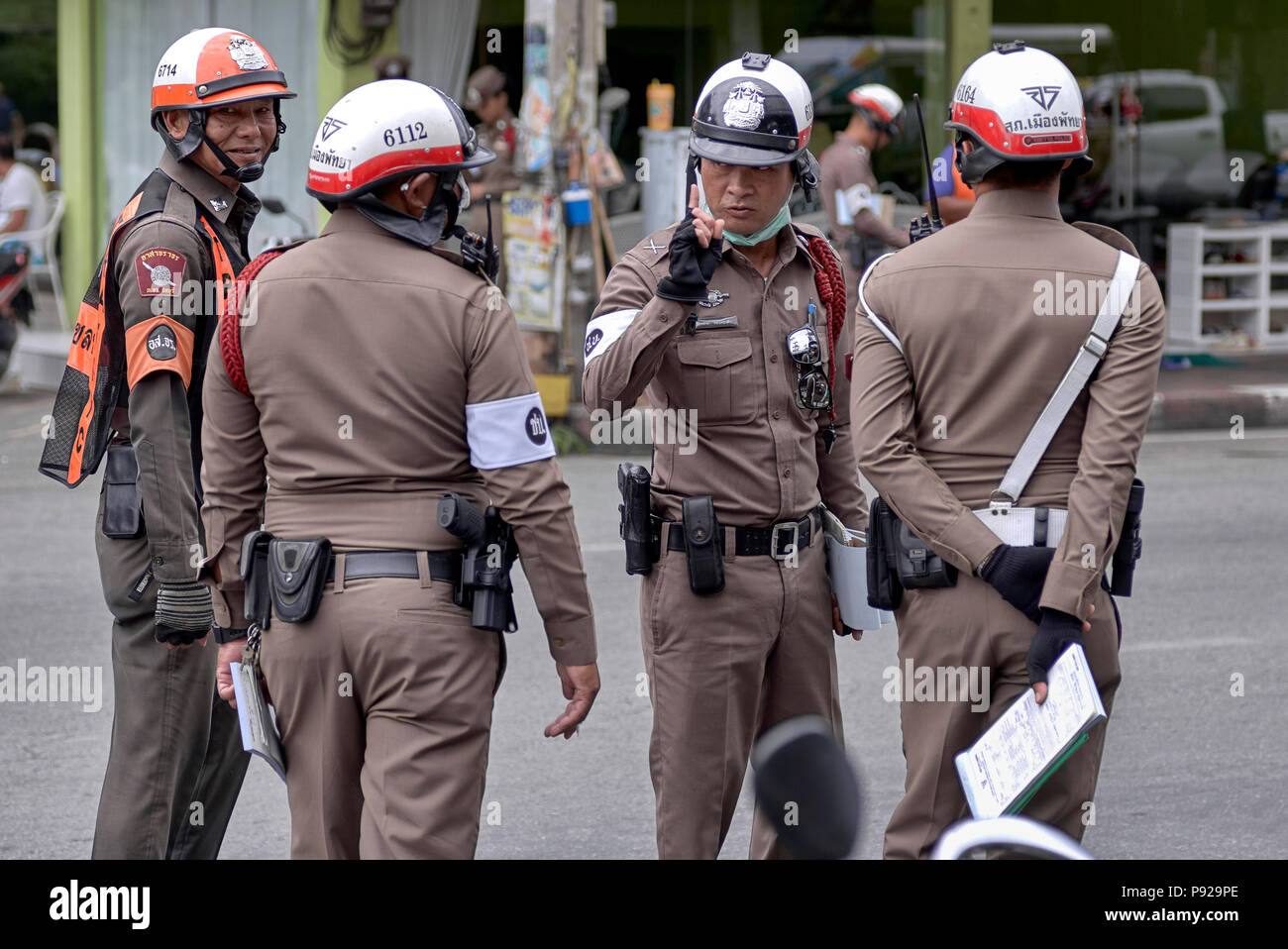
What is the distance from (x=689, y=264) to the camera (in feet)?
11.1

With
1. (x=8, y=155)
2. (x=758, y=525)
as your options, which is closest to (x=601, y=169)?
(x=8, y=155)

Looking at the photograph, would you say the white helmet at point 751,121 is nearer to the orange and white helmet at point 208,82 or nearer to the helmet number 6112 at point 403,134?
the helmet number 6112 at point 403,134

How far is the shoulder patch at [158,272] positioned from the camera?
375cm

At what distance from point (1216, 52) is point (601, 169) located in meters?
7.82

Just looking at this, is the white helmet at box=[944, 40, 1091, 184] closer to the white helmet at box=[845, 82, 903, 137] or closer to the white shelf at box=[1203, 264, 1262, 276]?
the white helmet at box=[845, 82, 903, 137]

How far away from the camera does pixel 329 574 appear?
10.4 ft

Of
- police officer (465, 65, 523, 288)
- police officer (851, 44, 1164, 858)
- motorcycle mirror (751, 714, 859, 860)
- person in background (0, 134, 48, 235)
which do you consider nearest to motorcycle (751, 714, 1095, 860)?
motorcycle mirror (751, 714, 859, 860)

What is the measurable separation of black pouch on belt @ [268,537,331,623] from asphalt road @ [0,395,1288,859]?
1.39 meters

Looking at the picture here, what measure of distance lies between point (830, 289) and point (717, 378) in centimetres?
39

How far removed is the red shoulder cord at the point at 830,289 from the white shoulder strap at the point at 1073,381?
0.65 meters

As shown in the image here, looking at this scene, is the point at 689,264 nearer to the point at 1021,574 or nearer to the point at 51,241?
the point at 1021,574

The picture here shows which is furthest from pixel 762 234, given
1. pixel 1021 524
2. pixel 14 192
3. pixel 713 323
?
pixel 14 192

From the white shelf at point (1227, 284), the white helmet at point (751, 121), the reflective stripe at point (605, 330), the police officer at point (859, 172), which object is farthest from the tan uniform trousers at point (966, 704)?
the white shelf at point (1227, 284)
